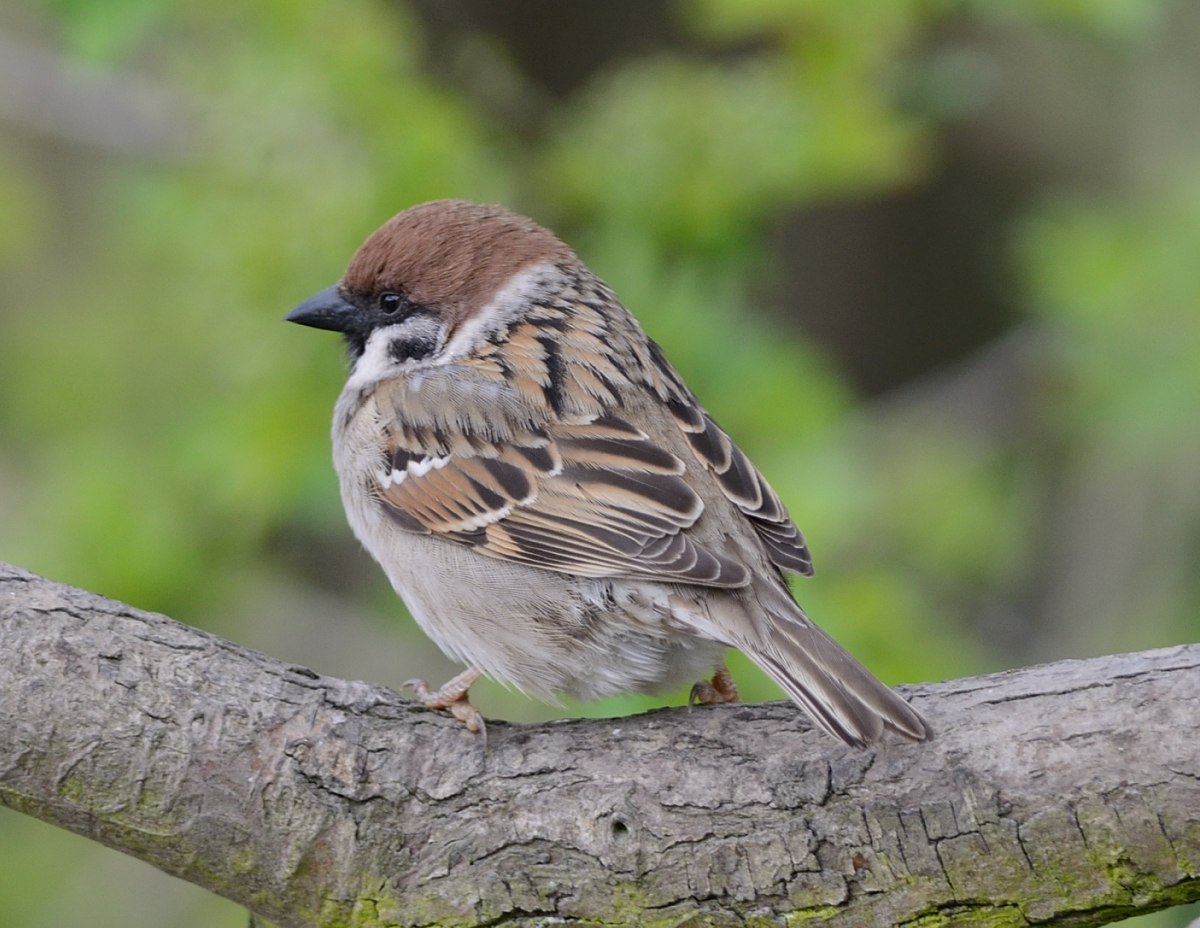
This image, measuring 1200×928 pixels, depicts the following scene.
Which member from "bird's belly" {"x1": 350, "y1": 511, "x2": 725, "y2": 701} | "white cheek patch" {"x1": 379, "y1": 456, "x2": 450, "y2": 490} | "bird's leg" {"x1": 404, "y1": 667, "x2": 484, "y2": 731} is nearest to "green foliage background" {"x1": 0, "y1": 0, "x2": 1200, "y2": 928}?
"bird's belly" {"x1": 350, "y1": 511, "x2": 725, "y2": 701}

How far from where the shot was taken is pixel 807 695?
3.09 m

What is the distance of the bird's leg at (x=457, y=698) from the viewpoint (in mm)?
3348

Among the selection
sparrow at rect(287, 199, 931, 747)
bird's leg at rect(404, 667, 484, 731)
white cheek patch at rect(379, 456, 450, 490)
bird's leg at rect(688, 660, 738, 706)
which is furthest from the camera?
white cheek patch at rect(379, 456, 450, 490)

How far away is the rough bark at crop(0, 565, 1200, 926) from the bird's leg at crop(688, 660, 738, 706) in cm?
56

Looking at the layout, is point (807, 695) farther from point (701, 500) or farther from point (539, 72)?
point (539, 72)

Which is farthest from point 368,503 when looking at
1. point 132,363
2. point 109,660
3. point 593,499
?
point 132,363

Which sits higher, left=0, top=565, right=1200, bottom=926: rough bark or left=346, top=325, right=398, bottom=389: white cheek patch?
left=346, top=325, right=398, bottom=389: white cheek patch

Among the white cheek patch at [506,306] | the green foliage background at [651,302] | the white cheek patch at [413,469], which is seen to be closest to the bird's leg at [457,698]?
the white cheek patch at [413,469]

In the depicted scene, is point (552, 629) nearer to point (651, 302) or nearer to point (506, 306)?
point (506, 306)

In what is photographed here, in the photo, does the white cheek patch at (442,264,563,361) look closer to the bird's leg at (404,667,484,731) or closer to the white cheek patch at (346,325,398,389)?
the white cheek patch at (346,325,398,389)

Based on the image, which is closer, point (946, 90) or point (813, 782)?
point (813, 782)

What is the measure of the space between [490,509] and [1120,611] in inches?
163

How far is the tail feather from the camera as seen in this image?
2.91m

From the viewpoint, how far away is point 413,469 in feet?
13.4
